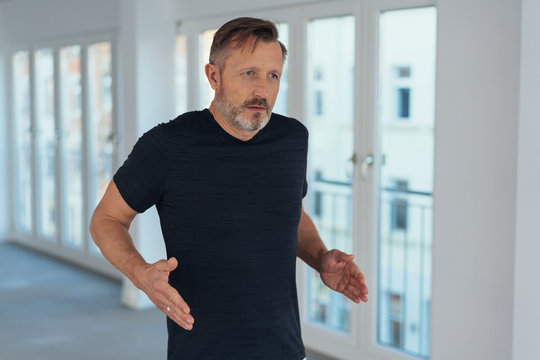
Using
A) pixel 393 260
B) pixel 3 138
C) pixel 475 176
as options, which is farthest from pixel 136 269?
pixel 3 138

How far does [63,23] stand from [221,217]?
18.3ft

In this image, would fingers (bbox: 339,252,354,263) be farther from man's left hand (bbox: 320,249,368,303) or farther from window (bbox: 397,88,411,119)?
window (bbox: 397,88,411,119)

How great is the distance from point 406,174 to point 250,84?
8.10ft

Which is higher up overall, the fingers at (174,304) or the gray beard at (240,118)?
the gray beard at (240,118)

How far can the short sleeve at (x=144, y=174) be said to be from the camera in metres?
1.65

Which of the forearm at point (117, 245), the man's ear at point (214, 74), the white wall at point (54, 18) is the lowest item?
the forearm at point (117, 245)

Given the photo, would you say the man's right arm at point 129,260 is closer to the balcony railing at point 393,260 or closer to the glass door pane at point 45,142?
the balcony railing at point 393,260

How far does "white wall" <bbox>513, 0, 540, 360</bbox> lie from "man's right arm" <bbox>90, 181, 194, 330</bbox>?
1684 millimetres

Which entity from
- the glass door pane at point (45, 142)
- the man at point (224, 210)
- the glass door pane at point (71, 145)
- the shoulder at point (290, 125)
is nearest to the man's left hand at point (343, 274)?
the man at point (224, 210)

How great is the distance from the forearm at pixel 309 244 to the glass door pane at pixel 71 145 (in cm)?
501

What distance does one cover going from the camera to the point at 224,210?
1.67 metres

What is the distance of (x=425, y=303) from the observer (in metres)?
4.28

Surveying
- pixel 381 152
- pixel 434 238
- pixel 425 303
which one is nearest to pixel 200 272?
pixel 434 238

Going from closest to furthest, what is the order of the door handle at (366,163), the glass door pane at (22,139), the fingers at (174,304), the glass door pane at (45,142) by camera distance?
the fingers at (174,304), the door handle at (366,163), the glass door pane at (45,142), the glass door pane at (22,139)
